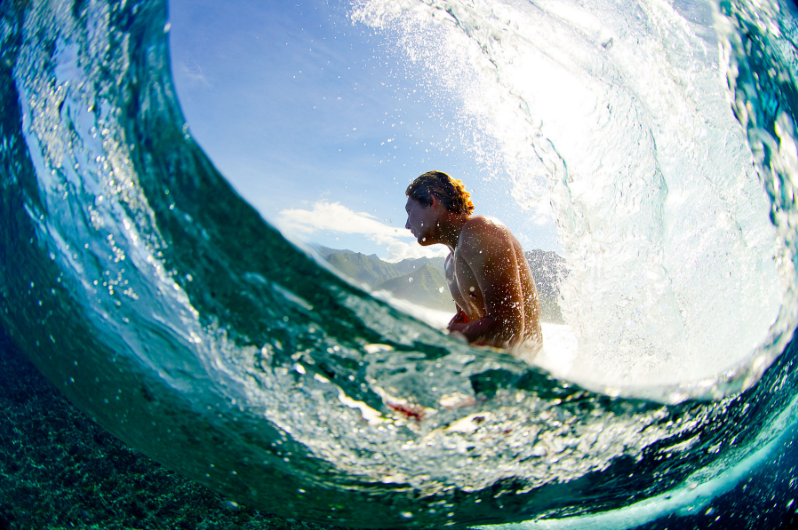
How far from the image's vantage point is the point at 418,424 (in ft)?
3.20

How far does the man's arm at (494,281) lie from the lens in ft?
4.31

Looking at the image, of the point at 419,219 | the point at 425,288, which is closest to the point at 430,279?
the point at 425,288

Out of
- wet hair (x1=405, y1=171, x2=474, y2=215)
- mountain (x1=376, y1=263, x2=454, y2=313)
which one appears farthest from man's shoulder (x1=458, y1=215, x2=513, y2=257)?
mountain (x1=376, y1=263, x2=454, y2=313)

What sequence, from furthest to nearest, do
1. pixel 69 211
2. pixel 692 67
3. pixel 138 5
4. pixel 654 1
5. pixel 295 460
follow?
pixel 654 1 < pixel 692 67 < pixel 295 460 < pixel 69 211 < pixel 138 5

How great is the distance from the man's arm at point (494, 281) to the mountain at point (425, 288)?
400 cm

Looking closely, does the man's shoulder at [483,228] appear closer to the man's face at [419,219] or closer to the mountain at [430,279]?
the man's face at [419,219]

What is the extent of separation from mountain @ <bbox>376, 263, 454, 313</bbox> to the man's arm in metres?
4.00

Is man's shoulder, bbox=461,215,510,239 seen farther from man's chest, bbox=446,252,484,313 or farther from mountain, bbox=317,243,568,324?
mountain, bbox=317,243,568,324

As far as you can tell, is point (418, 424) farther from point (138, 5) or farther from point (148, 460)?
point (138, 5)

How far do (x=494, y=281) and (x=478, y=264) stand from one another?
10 centimetres

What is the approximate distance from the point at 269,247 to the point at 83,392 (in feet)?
2.78

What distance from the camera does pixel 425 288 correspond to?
242 inches

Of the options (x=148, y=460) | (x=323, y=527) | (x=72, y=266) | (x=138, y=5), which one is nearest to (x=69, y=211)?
(x=72, y=266)

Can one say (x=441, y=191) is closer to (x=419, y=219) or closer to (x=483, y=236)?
(x=419, y=219)
